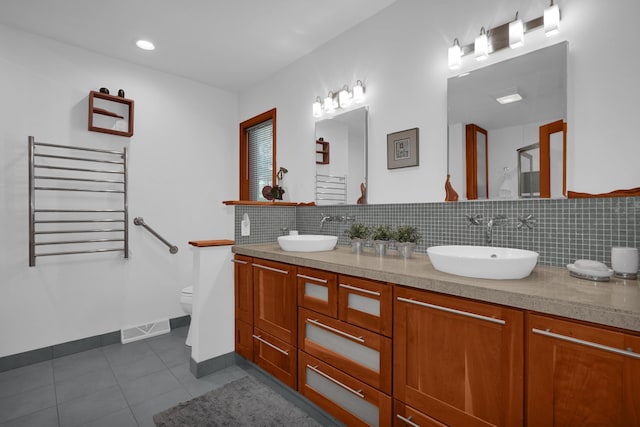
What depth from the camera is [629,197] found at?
1333mm

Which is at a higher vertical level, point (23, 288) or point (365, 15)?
point (365, 15)

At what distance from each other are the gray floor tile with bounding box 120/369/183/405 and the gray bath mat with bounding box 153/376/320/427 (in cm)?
26

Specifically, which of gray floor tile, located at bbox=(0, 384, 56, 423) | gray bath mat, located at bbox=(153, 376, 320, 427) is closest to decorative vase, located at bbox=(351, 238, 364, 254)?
gray bath mat, located at bbox=(153, 376, 320, 427)

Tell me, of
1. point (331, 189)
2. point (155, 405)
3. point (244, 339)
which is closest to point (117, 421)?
point (155, 405)

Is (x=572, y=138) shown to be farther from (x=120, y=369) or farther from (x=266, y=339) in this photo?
(x=120, y=369)

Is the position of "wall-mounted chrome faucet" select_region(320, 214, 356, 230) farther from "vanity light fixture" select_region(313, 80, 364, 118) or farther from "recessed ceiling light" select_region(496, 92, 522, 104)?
"recessed ceiling light" select_region(496, 92, 522, 104)

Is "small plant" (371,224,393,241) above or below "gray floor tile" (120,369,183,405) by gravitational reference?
above

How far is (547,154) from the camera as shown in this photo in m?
1.57

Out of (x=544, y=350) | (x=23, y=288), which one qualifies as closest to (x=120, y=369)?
(x=23, y=288)

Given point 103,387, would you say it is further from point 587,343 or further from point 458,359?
point 587,343

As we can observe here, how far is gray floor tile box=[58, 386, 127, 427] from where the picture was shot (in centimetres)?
176

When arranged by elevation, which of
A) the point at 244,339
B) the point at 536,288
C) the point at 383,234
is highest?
the point at 383,234

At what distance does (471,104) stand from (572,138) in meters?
0.54

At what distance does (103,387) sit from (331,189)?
2.17 m
